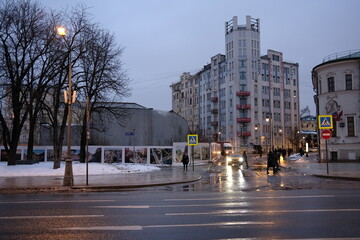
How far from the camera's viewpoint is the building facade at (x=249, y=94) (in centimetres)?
9138

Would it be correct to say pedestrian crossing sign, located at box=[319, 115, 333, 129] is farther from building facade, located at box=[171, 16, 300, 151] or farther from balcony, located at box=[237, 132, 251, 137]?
balcony, located at box=[237, 132, 251, 137]

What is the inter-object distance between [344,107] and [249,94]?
49492 mm

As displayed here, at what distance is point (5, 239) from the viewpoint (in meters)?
7.07

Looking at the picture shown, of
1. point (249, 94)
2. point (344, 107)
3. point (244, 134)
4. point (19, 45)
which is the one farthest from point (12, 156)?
point (249, 94)

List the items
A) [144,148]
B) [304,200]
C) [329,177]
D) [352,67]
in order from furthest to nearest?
[352,67], [144,148], [329,177], [304,200]

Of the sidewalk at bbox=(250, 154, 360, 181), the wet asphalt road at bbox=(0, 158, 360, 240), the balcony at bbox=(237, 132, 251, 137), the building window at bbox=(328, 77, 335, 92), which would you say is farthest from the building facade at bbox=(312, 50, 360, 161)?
the balcony at bbox=(237, 132, 251, 137)

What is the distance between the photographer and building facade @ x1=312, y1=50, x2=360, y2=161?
41750 millimetres

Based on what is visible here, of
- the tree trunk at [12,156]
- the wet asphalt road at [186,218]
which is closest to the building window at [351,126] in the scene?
the wet asphalt road at [186,218]

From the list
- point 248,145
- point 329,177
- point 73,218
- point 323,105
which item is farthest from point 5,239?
point 248,145

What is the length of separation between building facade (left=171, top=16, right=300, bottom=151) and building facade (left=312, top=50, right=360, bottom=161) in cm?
4250

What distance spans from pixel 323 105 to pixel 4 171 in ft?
121

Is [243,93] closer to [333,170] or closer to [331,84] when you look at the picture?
[331,84]

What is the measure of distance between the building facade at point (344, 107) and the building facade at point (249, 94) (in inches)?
1673

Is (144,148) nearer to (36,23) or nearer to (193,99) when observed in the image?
(36,23)
